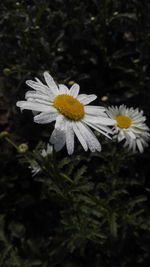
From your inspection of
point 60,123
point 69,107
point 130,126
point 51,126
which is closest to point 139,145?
point 130,126

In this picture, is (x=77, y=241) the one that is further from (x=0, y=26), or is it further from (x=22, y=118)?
(x=0, y=26)

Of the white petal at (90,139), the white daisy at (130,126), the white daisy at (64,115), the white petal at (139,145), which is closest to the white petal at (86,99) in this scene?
the white daisy at (64,115)

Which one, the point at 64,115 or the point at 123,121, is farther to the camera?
the point at 123,121

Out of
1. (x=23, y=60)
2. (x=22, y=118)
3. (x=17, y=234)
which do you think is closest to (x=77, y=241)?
(x=17, y=234)

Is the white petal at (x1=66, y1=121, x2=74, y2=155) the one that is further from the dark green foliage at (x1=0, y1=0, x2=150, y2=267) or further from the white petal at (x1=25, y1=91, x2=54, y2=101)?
the dark green foliage at (x1=0, y1=0, x2=150, y2=267)

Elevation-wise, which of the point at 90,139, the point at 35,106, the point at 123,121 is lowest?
the point at 123,121

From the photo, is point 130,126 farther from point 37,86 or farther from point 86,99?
point 37,86

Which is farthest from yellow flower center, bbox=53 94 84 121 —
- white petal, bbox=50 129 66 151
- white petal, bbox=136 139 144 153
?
white petal, bbox=136 139 144 153

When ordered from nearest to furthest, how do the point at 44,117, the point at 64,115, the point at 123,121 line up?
the point at 44,117 → the point at 64,115 → the point at 123,121
